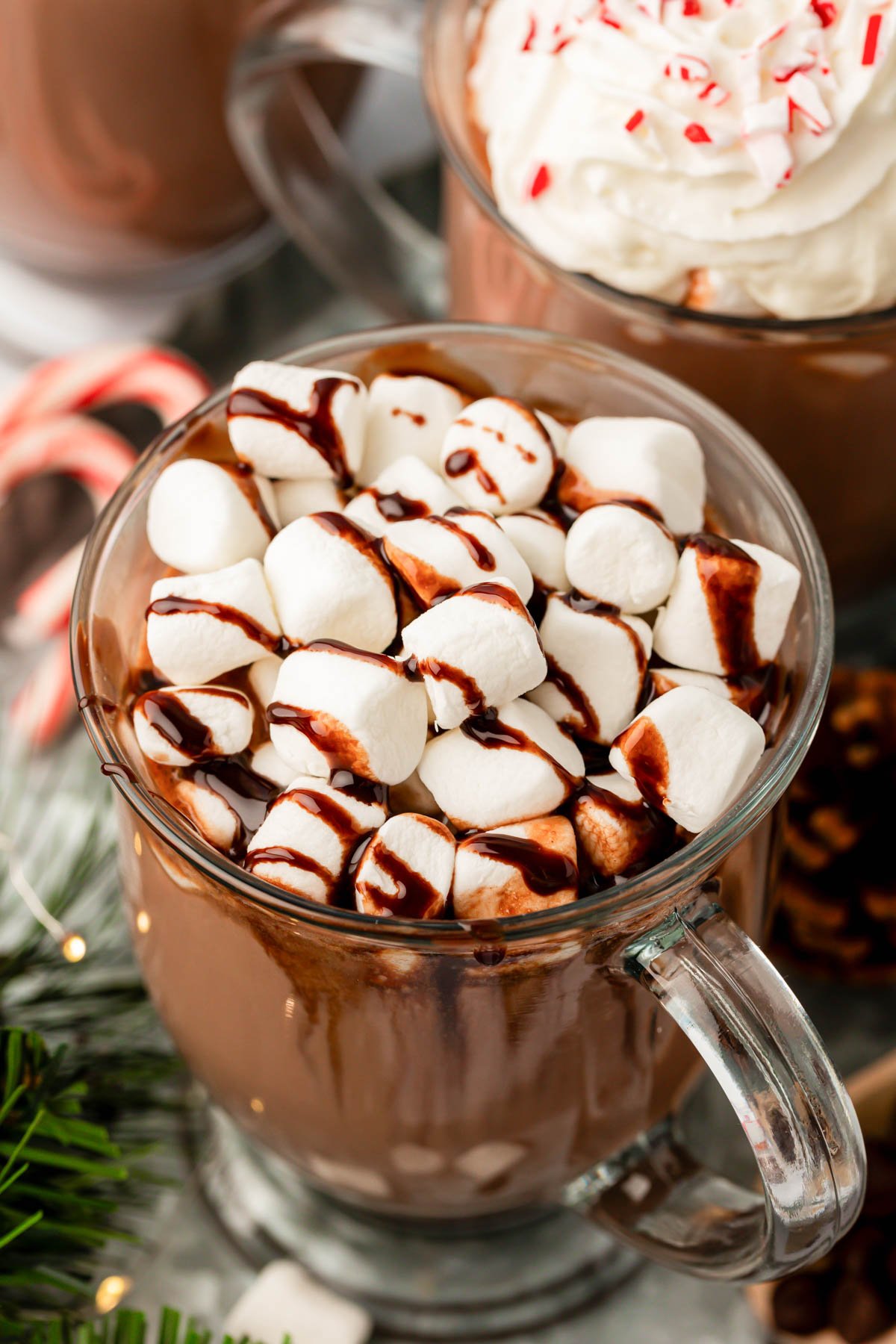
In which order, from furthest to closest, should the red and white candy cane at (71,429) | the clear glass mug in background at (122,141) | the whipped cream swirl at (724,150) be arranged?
the red and white candy cane at (71,429), the clear glass mug in background at (122,141), the whipped cream swirl at (724,150)

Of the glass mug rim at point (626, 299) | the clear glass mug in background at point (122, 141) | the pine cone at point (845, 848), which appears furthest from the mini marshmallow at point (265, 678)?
the clear glass mug in background at point (122, 141)

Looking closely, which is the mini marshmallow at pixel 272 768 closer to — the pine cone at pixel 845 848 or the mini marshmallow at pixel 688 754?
the mini marshmallow at pixel 688 754

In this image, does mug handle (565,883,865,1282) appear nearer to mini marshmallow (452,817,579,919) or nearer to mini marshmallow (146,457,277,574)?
mini marshmallow (452,817,579,919)

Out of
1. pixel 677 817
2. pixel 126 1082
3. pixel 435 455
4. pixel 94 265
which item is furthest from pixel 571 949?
pixel 94 265

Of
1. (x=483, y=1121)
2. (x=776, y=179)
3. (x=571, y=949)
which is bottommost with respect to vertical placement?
(x=483, y=1121)

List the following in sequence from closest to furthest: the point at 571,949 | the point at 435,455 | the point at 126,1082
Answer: the point at 571,949
the point at 435,455
the point at 126,1082

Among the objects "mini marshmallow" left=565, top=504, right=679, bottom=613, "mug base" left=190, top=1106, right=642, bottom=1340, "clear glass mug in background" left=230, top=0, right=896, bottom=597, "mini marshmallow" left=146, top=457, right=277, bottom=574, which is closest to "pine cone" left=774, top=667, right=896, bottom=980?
"clear glass mug in background" left=230, top=0, right=896, bottom=597

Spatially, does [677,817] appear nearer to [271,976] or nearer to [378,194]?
[271,976]
